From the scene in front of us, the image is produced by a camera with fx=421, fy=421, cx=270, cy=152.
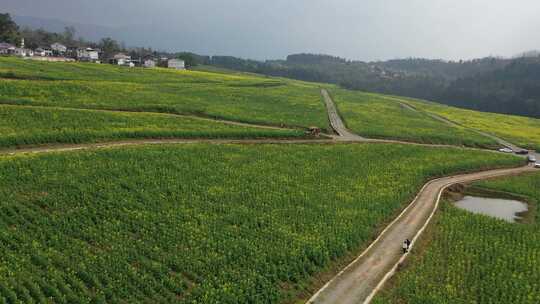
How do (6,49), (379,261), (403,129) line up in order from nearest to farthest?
(379,261), (403,129), (6,49)

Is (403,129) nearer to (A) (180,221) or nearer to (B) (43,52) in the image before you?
(A) (180,221)

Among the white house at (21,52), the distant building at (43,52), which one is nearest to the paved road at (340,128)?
the white house at (21,52)

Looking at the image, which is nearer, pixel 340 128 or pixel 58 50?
pixel 340 128

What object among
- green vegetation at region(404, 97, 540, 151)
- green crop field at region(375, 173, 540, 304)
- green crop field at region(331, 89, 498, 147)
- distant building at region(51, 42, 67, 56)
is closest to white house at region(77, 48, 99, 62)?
distant building at region(51, 42, 67, 56)

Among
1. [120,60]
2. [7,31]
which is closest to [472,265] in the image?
[120,60]

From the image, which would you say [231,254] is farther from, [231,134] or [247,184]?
[231,134]

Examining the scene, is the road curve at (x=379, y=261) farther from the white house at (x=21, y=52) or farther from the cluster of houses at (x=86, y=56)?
the white house at (x=21, y=52)
